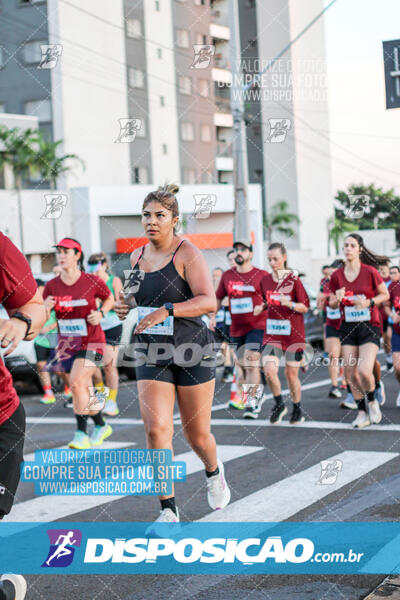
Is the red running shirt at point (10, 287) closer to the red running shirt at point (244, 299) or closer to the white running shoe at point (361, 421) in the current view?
the white running shoe at point (361, 421)

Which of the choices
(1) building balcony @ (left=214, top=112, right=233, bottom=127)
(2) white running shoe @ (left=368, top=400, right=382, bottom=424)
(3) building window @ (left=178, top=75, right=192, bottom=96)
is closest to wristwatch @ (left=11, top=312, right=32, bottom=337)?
(2) white running shoe @ (left=368, top=400, right=382, bottom=424)

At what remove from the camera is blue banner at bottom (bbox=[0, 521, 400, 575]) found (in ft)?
15.6

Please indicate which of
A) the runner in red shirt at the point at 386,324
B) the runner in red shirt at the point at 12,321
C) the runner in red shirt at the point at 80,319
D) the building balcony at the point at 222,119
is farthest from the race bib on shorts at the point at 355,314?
the building balcony at the point at 222,119

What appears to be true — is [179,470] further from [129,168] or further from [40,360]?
[129,168]

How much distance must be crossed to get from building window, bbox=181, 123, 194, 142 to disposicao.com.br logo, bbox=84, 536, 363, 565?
4401 cm

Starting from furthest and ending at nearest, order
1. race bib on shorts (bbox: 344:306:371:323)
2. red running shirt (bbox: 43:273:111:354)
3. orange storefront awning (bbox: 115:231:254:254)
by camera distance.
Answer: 1. orange storefront awning (bbox: 115:231:254:254)
2. race bib on shorts (bbox: 344:306:371:323)
3. red running shirt (bbox: 43:273:111:354)

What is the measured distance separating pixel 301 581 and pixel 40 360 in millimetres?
9331

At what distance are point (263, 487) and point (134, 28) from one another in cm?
4057

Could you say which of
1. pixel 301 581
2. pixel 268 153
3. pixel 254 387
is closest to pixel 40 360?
pixel 254 387

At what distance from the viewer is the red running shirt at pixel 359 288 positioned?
29.9ft

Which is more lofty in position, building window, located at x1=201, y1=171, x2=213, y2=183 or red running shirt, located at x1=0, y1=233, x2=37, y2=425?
building window, located at x1=201, y1=171, x2=213, y2=183

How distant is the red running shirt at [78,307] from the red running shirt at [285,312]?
200 centimetres

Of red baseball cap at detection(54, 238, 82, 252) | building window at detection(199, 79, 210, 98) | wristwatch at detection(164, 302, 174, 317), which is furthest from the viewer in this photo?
building window at detection(199, 79, 210, 98)

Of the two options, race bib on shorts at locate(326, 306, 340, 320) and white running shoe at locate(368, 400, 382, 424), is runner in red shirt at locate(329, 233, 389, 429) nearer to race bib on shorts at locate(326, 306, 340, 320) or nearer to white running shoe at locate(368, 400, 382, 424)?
white running shoe at locate(368, 400, 382, 424)
